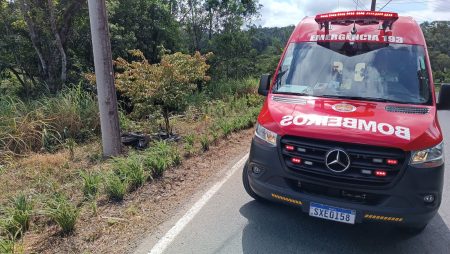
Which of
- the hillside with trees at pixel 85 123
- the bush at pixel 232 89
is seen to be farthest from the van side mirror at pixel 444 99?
the bush at pixel 232 89

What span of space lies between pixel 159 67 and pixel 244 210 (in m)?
4.00

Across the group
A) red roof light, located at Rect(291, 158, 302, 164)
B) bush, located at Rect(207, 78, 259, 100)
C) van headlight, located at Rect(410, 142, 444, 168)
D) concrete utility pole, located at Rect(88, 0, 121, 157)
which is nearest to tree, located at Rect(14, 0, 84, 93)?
concrete utility pole, located at Rect(88, 0, 121, 157)

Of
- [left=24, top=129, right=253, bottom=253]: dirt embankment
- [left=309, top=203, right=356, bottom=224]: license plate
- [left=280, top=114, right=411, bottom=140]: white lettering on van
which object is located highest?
[left=280, top=114, right=411, bottom=140]: white lettering on van

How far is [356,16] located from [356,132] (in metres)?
2.19

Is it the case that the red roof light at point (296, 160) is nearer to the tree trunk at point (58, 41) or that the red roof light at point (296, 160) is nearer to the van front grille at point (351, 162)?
the van front grille at point (351, 162)

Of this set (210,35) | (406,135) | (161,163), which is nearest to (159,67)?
(161,163)

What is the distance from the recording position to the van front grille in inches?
125

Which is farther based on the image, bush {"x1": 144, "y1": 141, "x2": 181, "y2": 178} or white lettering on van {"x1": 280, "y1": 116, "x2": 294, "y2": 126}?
bush {"x1": 144, "y1": 141, "x2": 181, "y2": 178}

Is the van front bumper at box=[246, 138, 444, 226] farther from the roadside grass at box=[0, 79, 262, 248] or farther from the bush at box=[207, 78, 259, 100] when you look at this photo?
the bush at box=[207, 78, 259, 100]

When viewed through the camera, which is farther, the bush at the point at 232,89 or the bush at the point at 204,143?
the bush at the point at 232,89

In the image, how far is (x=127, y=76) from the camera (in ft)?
24.1

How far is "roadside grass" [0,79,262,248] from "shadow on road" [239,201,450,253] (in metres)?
1.84

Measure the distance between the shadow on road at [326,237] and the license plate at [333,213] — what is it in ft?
0.86

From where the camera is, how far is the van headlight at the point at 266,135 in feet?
11.7
